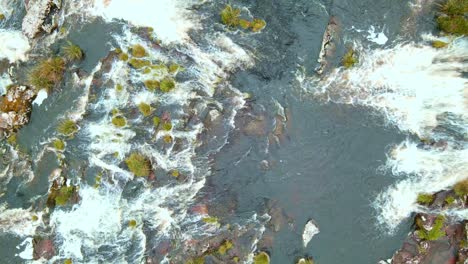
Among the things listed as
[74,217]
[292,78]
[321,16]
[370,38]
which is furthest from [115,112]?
[370,38]

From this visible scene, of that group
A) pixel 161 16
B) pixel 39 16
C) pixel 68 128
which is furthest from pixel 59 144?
pixel 161 16

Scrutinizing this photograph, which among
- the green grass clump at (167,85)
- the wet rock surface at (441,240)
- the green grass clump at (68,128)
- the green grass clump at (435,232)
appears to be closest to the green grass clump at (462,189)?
the wet rock surface at (441,240)

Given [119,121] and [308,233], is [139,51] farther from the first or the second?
[308,233]

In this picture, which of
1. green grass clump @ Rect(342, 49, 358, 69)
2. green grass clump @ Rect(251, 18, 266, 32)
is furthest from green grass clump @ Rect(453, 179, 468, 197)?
green grass clump @ Rect(251, 18, 266, 32)

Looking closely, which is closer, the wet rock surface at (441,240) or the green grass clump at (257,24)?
the wet rock surface at (441,240)

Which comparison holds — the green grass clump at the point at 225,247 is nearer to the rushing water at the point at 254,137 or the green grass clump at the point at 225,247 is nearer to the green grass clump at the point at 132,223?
the rushing water at the point at 254,137

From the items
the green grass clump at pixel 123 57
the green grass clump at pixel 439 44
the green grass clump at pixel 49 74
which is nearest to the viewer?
the green grass clump at pixel 439 44
